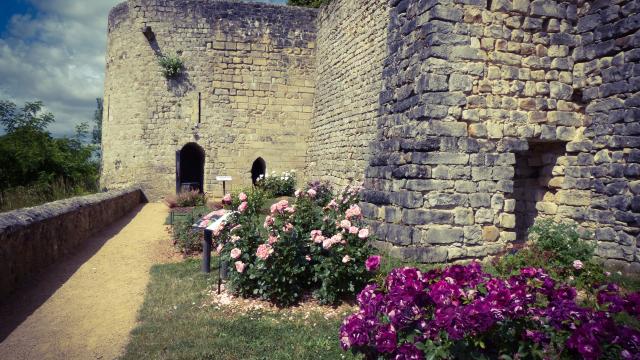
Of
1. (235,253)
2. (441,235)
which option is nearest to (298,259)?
(235,253)

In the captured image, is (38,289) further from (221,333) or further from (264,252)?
(264,252)

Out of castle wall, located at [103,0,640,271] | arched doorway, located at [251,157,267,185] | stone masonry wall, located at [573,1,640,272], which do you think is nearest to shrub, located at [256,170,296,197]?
arched doorway, located at [251,157,267,185]

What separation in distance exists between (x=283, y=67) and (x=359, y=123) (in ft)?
18.2

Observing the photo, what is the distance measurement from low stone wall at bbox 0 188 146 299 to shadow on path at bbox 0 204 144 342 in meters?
0.11

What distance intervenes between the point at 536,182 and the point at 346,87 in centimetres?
806

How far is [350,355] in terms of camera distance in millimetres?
3955

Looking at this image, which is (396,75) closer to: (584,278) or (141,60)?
(584,278)

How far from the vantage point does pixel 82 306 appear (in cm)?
576

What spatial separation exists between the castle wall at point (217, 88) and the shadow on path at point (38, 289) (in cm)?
819

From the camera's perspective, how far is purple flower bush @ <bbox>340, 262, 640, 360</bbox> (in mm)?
2699

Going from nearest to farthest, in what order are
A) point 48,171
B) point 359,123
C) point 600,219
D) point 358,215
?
point 358,215, point 600,219, point 359,123, point 48,171

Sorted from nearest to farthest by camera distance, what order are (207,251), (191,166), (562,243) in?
1. (562,243)
2. (207,251)
3. (191,166)

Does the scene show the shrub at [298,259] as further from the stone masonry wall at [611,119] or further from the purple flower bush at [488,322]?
the stone masonry wall at [611,119]

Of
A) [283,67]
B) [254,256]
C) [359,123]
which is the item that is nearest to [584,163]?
[254,256]
